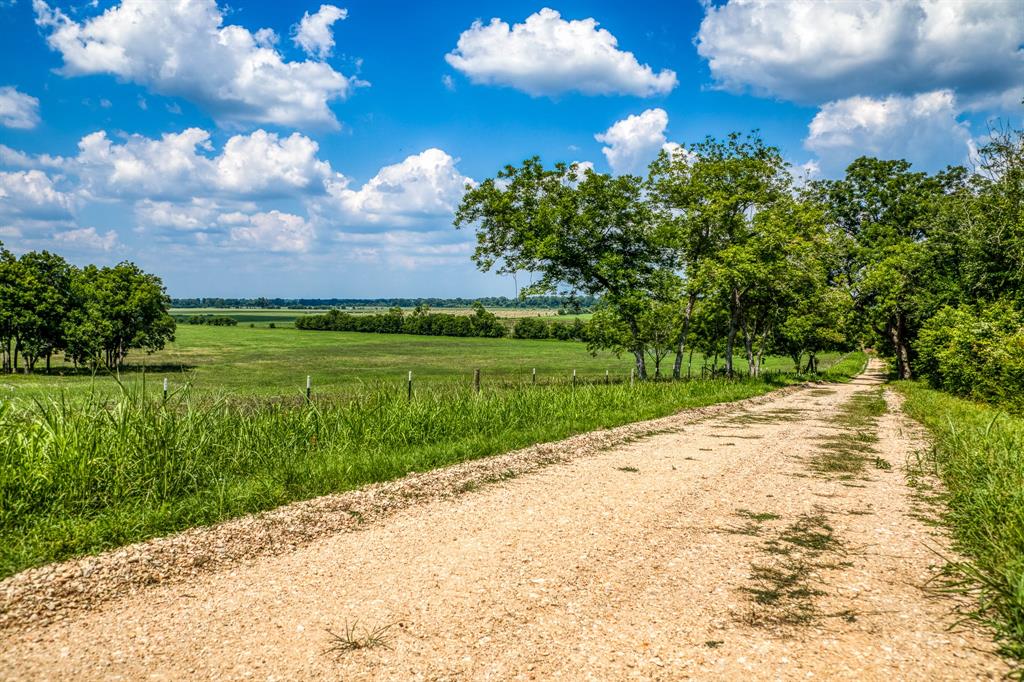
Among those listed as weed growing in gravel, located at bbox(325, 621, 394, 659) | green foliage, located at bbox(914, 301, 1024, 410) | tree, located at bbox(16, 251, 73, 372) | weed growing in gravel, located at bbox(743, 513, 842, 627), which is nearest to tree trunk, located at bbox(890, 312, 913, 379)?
green foliage, located at bbox(914, 301, 1024, 410)

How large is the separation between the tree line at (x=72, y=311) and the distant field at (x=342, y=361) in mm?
3110

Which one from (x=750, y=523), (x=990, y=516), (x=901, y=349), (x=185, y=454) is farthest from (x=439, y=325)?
(x=990, y=516)

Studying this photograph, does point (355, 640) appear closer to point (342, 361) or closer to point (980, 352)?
point (980, 352)

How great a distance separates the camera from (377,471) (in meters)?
8.99

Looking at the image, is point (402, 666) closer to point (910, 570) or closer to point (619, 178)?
point (910, 570)

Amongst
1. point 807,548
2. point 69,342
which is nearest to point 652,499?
point 807,548

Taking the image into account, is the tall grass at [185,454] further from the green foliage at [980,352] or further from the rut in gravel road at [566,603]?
the green foliage at [980,352]

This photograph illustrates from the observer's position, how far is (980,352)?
22.1 meters

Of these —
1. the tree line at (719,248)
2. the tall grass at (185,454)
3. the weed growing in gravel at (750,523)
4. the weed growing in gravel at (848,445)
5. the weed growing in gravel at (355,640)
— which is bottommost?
the weed growing in gravel at (848,445)

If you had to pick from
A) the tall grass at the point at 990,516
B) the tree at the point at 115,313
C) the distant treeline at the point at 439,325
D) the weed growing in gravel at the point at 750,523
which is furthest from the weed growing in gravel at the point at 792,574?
the distant treeline at the point at 439,325

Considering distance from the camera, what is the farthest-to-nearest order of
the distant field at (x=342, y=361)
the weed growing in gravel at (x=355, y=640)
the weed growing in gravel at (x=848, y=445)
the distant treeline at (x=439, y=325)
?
the distant treeline at (x=439, y=325), the distant field at (x=342, y=361), the weed growing in gravel at (x=848, y=445), the weed growing in gravel at (x=355, y=640)

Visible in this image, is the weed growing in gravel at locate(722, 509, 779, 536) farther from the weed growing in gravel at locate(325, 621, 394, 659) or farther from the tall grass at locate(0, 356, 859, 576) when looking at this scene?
the tall grass at locate(0, 356, 859, 576)

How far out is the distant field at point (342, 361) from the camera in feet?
164

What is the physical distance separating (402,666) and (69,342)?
6639cm
